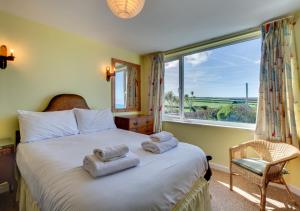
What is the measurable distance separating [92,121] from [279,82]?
270 cm

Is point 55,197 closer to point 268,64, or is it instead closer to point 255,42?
point 268,64

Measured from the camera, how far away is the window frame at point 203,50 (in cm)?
270

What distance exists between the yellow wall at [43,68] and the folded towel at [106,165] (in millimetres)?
1769

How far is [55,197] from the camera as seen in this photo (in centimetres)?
100

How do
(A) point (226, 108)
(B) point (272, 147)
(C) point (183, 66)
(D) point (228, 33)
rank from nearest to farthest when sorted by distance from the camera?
1. (B) point (272, 147)
2. (D) point (228, 33)
3. (A) point (226, 108)
4. (C) point (183, 66)

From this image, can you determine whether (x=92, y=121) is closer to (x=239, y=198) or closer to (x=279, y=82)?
(x=239, y=198)

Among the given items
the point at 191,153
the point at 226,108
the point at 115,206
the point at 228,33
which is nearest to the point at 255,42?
the point at 228,33

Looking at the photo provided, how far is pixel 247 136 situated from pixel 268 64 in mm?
1108

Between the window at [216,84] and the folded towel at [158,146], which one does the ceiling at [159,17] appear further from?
the folded towel at [158,146]

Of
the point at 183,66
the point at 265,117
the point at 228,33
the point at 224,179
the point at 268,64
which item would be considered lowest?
the point at 224,179

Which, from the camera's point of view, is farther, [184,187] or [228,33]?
[228,33]

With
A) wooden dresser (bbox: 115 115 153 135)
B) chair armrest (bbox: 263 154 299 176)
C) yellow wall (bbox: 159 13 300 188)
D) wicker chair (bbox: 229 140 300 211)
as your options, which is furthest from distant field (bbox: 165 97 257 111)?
chair armrest (bbox: 263 154 299 176)

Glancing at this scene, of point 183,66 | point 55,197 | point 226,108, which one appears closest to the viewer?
point 55,197

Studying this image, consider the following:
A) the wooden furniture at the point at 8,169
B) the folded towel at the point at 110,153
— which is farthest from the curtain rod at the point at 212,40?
the wooden furniture at the point at 8,169
